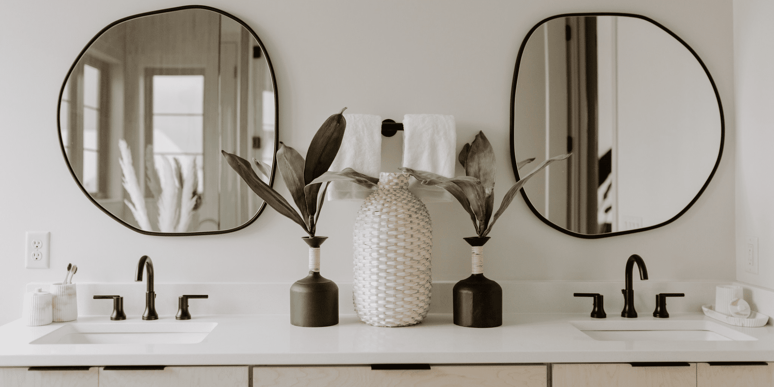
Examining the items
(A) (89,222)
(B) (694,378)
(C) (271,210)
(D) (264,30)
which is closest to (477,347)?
(B) (694,378)

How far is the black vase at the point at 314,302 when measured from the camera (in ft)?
4.99

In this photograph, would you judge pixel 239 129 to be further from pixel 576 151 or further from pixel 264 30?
pixel 576 151

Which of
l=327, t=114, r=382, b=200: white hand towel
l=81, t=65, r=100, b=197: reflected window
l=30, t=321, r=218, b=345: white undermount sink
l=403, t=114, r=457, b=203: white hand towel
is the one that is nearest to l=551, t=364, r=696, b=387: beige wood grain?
l=403, t=114, r=457, b=203: white hand towel

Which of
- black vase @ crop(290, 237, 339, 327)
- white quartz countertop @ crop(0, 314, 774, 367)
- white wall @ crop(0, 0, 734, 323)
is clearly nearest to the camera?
white quartz countertop @ crop(0, 314, 774, 367)

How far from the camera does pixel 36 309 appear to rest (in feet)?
5.03

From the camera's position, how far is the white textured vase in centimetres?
148

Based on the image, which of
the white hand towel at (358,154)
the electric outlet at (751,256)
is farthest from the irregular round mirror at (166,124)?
the electric outlet at (751,256)

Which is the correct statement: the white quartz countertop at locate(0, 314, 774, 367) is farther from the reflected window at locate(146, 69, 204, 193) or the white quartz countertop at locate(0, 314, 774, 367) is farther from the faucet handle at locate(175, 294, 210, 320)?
the reflected window at locate(146, 69, 204, 193)

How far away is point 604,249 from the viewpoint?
5.81ft

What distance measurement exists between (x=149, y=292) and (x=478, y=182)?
1111 millimetres

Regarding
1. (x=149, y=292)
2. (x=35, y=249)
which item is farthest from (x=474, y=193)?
(x=35, y=249)

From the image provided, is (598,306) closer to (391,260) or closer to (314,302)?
(391,260)

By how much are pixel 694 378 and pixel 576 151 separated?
794 millimetres

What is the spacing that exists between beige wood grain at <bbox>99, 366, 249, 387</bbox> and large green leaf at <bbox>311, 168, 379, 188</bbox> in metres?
0.54
